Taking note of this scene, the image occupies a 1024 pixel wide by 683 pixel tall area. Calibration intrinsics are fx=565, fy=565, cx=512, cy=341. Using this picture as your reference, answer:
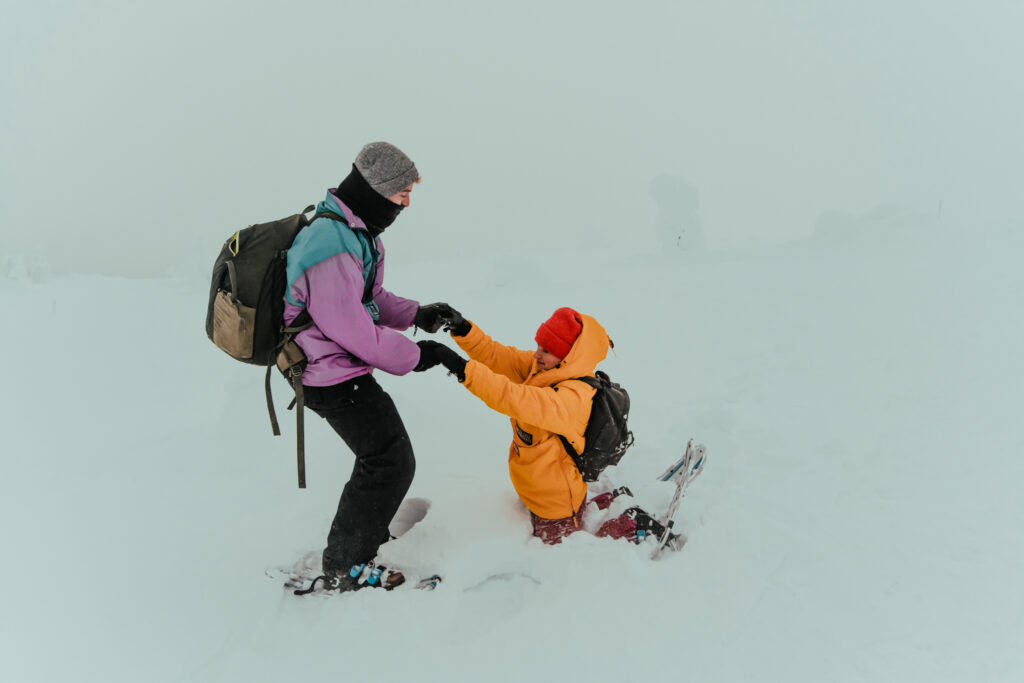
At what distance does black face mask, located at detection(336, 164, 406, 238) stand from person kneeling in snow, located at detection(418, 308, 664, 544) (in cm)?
77

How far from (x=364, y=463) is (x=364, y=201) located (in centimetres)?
152

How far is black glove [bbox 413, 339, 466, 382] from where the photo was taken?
128 inches

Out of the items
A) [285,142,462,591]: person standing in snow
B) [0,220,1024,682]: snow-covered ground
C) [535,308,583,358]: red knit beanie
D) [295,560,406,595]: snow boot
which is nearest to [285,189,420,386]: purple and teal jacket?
[285,142,462,591]: person standing in snow

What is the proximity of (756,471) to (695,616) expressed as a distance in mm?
1895

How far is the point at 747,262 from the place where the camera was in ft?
37.5

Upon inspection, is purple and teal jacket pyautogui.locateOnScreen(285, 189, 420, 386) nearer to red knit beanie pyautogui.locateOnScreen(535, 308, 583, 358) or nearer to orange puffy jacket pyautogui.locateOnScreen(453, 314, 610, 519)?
orange puffy jacket pyautogui.locateOnScreen(453, 314, 610, 519)

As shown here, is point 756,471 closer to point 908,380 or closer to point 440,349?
point 908,380

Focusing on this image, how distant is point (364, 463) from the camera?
3350 millimetres

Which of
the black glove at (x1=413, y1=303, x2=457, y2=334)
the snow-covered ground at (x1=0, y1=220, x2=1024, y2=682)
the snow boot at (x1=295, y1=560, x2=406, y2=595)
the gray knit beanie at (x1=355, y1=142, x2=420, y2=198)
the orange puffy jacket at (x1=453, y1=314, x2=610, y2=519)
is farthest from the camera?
the black glove at (x1=413, y1=303, x2=457, y2=334)

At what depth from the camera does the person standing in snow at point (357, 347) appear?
296 cm

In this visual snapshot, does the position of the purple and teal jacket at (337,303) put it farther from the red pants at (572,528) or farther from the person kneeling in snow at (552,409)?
the red pants at (572,528)

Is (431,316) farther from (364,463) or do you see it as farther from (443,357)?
(364,463)

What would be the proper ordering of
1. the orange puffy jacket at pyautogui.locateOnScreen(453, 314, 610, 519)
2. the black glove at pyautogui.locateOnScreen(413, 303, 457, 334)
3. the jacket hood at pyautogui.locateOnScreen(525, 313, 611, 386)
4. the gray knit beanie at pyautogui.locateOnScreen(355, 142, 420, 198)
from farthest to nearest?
the black glove at pyautogui.locateOnScreen(413, 303, 457, 334) < the jacket hood at pyautogui.locateOnScreen(525, 313, 611, 386) < the orange puffy jacket at pyautogui.locateOnScreen(453, 314, 610, 519) < the gray knit beanie at pyautogui.locateOnScreen(355, 142, 420, 198)

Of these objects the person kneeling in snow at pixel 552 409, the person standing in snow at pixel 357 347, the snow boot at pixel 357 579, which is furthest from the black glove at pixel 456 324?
the snow boot at pixel 357 579
